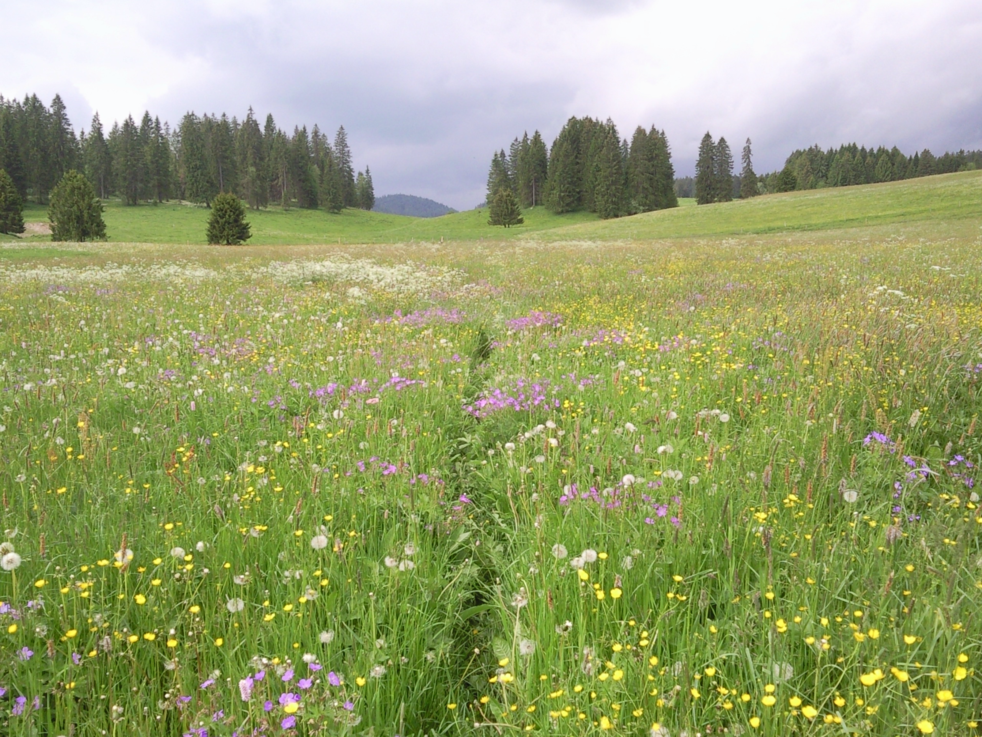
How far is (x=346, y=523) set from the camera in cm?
315

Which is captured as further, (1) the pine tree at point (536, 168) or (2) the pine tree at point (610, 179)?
(1) the pine tree at point (536, 168)

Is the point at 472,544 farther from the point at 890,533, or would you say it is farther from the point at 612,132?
the point at 612,132

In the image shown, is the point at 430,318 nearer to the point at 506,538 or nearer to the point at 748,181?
the point at 506,538

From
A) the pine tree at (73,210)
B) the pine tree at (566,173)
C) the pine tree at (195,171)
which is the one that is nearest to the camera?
the pine tree at (73,210)

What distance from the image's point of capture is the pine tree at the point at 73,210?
46250 mm

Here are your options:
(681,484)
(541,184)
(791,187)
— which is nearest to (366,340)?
(681,484)

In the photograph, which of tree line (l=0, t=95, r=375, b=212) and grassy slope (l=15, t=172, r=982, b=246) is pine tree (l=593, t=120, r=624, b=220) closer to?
grassy slope (l=15, t=172, r=982, b=246)

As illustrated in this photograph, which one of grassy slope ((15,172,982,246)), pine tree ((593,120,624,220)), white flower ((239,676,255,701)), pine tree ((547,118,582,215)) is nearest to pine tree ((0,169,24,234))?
grassy slope ((15,172,982,246))

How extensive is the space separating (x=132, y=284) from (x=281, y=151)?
9818 centimetres

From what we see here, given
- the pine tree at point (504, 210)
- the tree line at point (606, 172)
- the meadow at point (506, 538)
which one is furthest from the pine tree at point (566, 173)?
the meadow at point (506, 538)

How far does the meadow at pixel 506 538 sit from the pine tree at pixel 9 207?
60.0 meters

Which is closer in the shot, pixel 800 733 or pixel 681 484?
pixel 800 733

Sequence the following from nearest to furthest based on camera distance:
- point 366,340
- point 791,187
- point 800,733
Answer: point 800,733 < point 366,340 < point 791,187

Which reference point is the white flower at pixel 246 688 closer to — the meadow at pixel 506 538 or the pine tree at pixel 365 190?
the meadow at pixel 506 538
